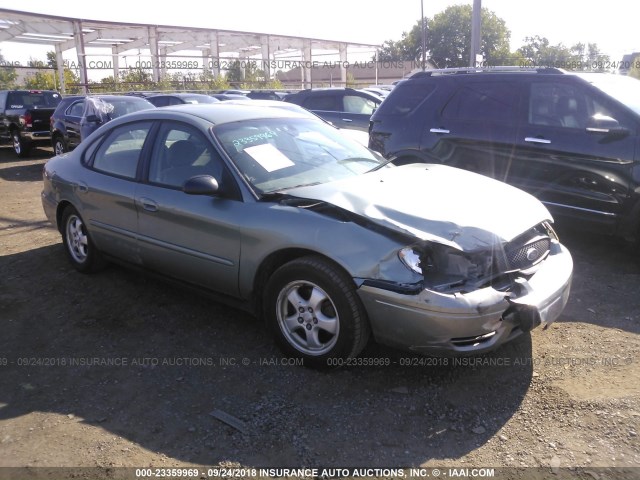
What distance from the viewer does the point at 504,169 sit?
19.4 ft

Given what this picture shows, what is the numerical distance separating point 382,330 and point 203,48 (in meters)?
40.4

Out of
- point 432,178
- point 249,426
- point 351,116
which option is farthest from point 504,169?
point 351,116

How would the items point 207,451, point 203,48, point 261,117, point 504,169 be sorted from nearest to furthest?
1. point 207,451
2. point 261,117
3. point 504,169
4. point 203,48

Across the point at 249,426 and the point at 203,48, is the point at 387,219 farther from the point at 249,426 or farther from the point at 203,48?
the point at 203,48

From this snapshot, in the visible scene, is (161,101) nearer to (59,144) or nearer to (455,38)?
(59,144)

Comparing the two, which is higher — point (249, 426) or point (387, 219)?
point (387, 219)

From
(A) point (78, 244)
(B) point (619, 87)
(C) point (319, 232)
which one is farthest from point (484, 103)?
(A) point (78, 244)

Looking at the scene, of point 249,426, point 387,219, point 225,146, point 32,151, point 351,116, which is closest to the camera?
point 249,426

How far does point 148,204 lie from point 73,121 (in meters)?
9.80

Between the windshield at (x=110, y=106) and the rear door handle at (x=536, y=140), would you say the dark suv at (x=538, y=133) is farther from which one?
the windshield at (x=110, y=106)

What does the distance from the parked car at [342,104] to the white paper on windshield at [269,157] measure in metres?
8.13

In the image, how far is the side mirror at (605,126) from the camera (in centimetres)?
514

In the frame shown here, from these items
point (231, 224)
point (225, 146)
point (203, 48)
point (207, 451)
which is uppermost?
point (203, 48)

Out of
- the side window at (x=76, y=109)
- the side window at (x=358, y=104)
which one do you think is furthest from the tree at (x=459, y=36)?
the side window at (x=76, y=109)
